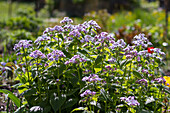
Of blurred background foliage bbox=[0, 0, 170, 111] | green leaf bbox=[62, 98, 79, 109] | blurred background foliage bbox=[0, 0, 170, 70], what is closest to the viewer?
green leaf bbox=[62, 98, 79, 109]

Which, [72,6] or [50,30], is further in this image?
[72,6]

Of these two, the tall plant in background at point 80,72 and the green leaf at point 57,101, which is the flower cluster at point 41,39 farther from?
the green leaf at point 57,101

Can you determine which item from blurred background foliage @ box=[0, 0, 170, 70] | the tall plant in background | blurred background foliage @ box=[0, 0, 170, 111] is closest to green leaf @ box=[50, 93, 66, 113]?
the tall plant in background

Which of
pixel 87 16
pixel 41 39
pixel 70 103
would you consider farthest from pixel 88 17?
pixel 70 103

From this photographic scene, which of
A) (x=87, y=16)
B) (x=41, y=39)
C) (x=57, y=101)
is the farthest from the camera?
(x=87, y=16)

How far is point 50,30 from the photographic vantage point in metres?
2.63

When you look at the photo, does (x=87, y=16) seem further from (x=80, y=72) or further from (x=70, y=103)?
(x=70, y=103)

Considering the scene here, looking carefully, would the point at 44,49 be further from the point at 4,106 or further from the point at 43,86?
the point at 4,106

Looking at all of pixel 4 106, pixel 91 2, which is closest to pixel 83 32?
pixel 4 106

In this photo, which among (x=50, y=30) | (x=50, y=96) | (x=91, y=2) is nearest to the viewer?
(x=50, y=96)

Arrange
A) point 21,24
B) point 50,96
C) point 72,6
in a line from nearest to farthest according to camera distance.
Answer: point 50,96
point 21,24
point 72,6

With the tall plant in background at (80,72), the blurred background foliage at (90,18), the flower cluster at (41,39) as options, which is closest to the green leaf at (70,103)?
the tall plant in background at (80,72)

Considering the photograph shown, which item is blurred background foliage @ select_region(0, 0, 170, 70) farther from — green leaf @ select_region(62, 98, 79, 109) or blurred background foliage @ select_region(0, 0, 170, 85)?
green leaf @ select_region(62, 98, 79, 109)

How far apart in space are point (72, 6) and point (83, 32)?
14.3m
